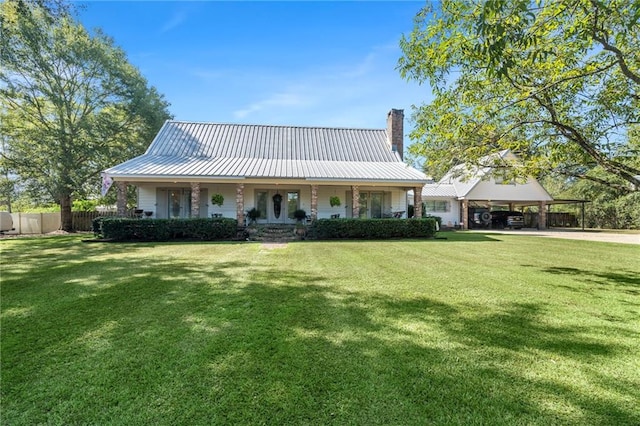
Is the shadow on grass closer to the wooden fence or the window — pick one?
the wooden fence

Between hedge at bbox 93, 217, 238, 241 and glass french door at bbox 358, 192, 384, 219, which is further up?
glass french door at bbox 358, 192, 384, 219

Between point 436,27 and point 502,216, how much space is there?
85.5ft

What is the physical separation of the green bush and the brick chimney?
23.5 ft

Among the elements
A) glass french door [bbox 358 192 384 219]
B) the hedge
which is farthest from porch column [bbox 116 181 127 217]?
glass french door [bbox 358 192 384 219]

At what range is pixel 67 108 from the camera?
19516 mm

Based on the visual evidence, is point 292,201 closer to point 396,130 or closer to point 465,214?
point 396,130

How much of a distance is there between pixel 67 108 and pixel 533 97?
24.2m

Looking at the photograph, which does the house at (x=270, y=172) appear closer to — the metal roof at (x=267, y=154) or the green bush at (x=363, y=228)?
the metal roof at (x=267, y=154)

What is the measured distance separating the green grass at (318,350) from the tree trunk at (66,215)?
16.3 metres

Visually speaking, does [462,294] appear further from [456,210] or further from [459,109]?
[456,210]

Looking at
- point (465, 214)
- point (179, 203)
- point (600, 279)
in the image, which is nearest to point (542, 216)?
point (465, 214)

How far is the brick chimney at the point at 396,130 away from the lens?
20.8m

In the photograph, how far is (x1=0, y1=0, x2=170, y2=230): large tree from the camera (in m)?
18.3

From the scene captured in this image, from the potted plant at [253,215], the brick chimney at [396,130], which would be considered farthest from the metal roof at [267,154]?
the potted plant at [253,215]
